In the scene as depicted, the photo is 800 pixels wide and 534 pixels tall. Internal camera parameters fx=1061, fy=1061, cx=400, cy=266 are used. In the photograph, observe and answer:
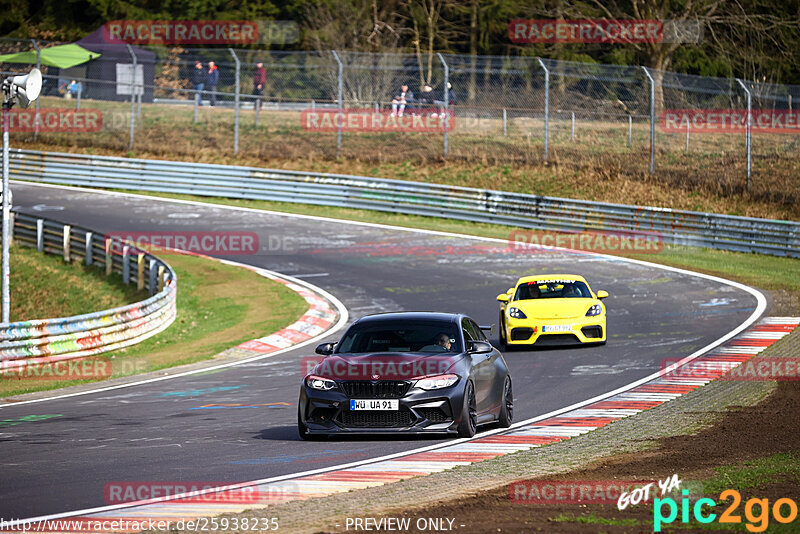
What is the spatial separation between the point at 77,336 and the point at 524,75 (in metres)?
20.5

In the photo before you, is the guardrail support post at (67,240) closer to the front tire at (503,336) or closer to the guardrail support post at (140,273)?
the guardrail support post at (140,273)

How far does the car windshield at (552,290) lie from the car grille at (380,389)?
27.8 ft

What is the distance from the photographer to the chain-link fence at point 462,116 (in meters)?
33.3

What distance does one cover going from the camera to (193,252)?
29.3m

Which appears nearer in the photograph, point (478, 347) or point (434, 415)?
point (434, 415)

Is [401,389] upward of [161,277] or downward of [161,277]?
upward

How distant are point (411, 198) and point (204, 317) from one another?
1326 cm

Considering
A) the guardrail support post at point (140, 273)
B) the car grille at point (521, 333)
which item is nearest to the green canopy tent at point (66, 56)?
the guardrail support post at point (140, 273)

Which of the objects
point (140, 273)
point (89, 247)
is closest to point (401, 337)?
point (140, 273)

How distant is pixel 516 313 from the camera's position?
17969mm

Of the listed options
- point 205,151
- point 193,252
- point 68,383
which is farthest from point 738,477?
point 205,151

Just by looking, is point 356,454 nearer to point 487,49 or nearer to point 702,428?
point 702,428

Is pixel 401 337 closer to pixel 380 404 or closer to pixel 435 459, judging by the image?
pixel 380 404

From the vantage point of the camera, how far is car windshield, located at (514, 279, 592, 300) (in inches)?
721
